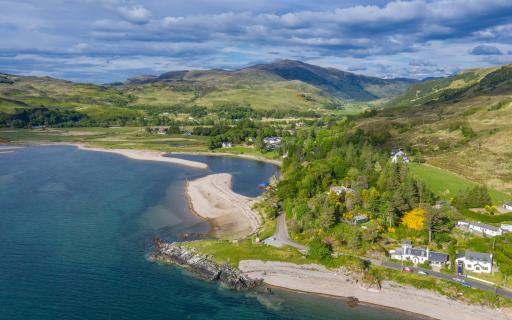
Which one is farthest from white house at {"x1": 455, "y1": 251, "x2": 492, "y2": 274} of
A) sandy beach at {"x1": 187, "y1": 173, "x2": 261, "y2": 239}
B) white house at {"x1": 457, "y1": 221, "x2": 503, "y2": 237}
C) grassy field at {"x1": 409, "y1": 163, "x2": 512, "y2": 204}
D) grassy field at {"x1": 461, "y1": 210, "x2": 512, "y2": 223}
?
sandy beach at {"x1": 187, "y1": 173, "x2": 261, "y2": 239}

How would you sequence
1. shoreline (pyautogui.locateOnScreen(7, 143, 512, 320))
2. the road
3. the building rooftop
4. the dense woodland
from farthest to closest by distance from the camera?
the building rooftop
the dense woodland
the road
shoreline (pyautogui.locateOnScreen(7, 143, 512, 320))

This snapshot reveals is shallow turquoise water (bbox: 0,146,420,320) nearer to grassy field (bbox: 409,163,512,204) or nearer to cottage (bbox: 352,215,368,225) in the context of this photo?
cottage (bbox: 352,215,368,225)

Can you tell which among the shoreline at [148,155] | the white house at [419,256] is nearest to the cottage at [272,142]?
the shoreline at [148,155]

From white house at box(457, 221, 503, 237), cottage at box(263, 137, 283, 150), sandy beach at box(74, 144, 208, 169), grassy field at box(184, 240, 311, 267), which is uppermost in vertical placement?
cottage at box(263, 137, 283, 150)

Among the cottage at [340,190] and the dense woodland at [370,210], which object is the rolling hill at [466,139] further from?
the cottage at [340,190]

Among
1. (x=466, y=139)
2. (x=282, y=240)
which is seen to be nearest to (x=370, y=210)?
(x=282, y=240)

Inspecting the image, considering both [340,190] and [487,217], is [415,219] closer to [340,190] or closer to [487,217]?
[487,217]

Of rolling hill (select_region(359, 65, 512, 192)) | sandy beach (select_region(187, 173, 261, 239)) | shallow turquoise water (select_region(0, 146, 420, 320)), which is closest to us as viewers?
shallow turquoise water (select_region(0, 146, 420, 320))
